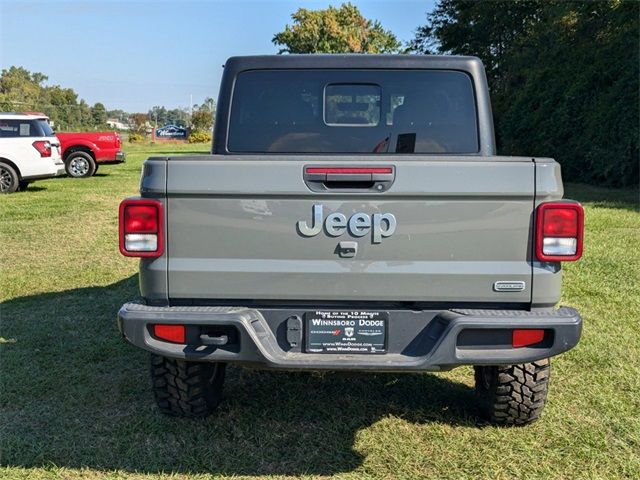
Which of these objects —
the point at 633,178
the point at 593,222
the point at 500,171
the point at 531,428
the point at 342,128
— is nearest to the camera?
the point at 500,171

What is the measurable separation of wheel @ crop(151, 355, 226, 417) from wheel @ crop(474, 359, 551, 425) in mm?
1522

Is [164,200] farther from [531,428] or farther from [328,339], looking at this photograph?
[531,428]

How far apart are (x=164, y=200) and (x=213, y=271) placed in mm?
378

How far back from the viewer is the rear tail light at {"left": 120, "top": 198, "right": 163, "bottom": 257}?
282 centimetres

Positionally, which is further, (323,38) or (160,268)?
(323,38)

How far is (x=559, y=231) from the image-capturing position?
2.77 m

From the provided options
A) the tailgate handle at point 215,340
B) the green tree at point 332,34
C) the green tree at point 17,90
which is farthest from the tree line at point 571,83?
the green tree at point 17,90

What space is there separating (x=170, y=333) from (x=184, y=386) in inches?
25.4

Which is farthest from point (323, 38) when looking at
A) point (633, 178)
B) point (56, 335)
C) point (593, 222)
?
point (56, 335)

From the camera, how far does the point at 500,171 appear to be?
277cm

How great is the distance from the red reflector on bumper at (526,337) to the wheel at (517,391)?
459 mm

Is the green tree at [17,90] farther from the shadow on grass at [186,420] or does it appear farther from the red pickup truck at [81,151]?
the shadow on grass at [186,420]

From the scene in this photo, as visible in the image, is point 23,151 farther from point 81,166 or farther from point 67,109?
point 67,109

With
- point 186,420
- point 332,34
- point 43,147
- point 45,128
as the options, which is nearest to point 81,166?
point 45,128
